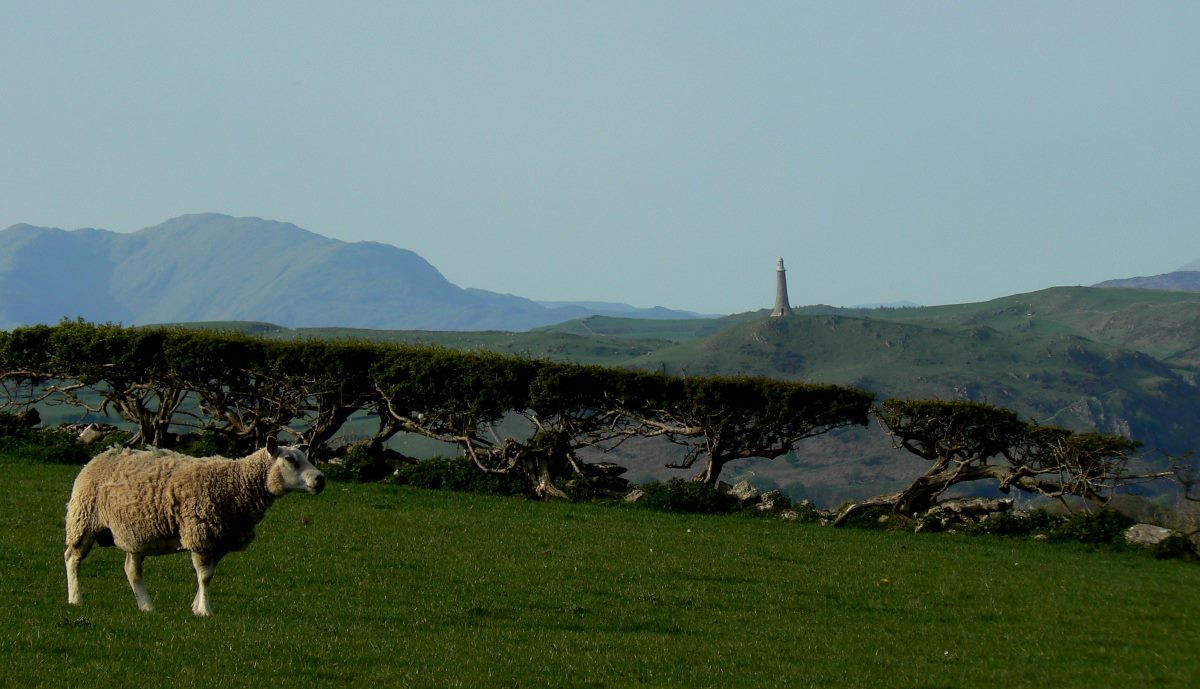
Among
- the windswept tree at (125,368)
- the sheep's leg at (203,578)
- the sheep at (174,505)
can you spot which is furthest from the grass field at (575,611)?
the windswept tree at (125,368)

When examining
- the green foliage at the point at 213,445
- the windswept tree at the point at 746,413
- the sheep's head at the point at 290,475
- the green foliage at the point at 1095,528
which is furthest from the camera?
the green foliage at the point at 213,445

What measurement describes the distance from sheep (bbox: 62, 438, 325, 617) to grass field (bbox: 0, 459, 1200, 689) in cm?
60

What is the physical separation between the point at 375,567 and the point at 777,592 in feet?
19.6

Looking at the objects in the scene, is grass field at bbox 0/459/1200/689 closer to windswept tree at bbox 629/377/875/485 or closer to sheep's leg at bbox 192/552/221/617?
sheep's leg at bbox 192/552/221/617

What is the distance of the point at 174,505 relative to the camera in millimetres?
13914

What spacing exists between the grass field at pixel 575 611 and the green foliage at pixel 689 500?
444cm

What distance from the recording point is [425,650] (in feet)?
41.9

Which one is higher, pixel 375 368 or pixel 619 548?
pixel 375 368

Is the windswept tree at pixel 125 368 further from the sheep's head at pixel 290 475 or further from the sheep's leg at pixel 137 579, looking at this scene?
the sheep's head at pixel 290 475

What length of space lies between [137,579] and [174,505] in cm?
101

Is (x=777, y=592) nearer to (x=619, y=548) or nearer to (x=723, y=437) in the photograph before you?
(x=619, y=548)

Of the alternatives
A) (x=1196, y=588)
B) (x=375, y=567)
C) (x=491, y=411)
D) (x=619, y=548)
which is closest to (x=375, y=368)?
(x=491, y=411)

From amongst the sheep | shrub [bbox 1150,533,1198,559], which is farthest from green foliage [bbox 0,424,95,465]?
shrub [bbox 1150,533,1198,559]

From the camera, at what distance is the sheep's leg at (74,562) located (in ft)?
46.2
